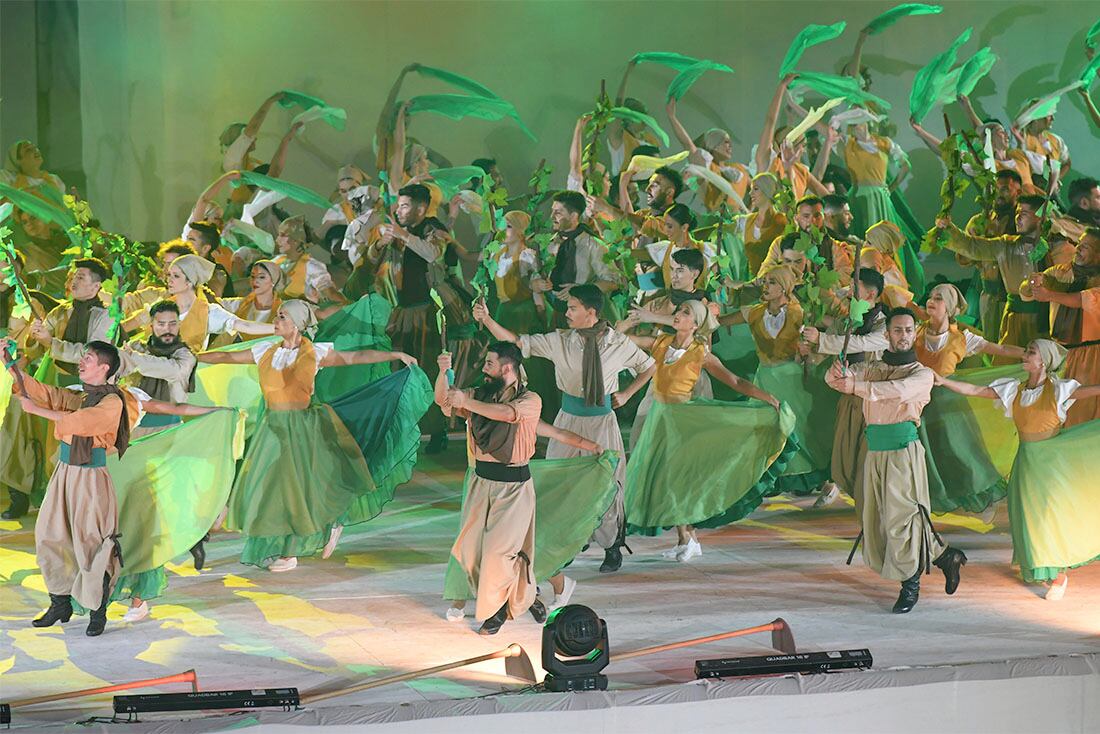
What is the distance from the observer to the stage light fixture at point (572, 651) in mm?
5598

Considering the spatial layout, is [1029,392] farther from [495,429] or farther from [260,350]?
[260,350]

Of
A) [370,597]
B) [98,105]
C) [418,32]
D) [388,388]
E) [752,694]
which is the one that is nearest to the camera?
[752,694]

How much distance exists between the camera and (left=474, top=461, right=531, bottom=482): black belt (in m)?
6.48

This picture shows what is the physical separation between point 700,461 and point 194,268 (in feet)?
8.48

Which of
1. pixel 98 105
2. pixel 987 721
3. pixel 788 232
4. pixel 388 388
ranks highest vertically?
pixel 98 105

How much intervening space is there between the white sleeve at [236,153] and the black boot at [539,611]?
4.28 meters

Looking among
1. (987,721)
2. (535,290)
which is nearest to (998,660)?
(987,721)

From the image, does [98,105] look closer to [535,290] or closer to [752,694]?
[535,290]

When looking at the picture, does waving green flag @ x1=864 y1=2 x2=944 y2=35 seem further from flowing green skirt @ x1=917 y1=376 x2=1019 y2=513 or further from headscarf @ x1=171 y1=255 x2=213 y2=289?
headscarf @ x1=171 y1=255 x2=213 y2=289

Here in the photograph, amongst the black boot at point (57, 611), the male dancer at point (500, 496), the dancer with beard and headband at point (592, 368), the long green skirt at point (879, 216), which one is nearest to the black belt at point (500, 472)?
the male dancer at point (500, 496)

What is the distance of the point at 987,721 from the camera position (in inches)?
229

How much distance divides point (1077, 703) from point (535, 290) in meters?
4.58

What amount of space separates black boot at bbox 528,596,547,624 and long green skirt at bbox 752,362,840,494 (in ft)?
7.24

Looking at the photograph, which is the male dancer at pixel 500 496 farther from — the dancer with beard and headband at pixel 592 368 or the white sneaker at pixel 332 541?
the white sneaker at pixel 332 541
